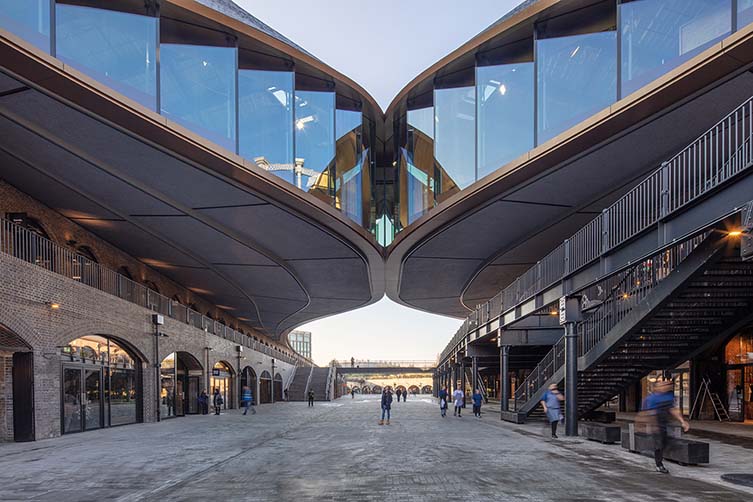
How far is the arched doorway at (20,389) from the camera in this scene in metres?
17.4

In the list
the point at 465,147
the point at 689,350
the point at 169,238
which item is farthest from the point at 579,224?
the point at 169,238

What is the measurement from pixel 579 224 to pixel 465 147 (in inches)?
210

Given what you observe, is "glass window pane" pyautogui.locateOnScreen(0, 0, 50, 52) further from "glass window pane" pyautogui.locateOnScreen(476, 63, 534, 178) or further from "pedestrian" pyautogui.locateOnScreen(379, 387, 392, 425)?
"pedestrian" pyautogui.locateOnScreen(379, 387, 392, 425)

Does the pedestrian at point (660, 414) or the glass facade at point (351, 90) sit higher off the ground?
the glass facade at point (351, 90)

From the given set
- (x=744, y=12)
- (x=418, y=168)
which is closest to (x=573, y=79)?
(x=744, y=12)

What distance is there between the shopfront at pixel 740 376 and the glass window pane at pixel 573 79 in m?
10.7

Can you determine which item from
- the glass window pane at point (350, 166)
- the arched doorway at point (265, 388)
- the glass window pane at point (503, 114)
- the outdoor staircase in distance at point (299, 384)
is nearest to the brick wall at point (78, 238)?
the glass window pane at point (350, 166)

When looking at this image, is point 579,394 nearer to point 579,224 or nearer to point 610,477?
point 579,224

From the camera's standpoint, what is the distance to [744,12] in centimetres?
1540

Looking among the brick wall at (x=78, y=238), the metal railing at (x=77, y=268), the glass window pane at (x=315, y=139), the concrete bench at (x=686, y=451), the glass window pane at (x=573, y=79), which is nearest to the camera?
the concrete bench at (x=686, y=451)

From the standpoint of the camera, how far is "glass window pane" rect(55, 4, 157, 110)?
16.1 metres

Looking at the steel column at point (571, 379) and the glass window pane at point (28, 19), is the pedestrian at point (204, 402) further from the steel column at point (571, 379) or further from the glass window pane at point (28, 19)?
the glass window pane at point (28, 19)

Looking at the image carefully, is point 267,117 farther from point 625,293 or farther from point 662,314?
point 662,314

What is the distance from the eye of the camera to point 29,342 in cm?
1738
